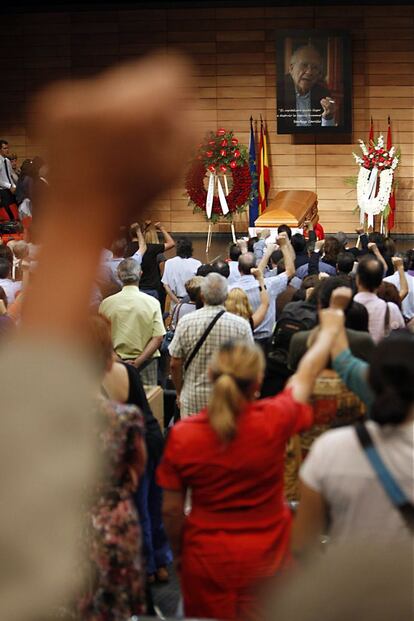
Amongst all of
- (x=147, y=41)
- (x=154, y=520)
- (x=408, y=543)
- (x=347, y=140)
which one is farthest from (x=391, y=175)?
(x=408, y=543)

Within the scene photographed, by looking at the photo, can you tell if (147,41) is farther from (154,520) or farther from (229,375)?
(229,375)

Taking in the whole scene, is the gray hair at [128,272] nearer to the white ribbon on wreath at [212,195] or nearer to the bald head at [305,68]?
the white ribbon on wreath at [212,195]

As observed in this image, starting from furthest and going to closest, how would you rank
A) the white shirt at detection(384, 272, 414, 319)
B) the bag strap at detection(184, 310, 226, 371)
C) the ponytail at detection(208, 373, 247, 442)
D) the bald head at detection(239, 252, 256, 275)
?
the white shirt at detection(384, 272, 414, 319) < the bald head at detection(239, 252, 256, 275) < the bag strap at detection(184, 310, 226, 371) < the ponytail at detection(208, 373, 247, 442)

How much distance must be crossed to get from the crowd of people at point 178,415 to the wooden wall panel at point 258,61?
13109mm

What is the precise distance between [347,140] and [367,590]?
20.9 m

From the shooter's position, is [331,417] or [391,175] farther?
[391,175]

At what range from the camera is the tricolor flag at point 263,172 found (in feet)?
67.6

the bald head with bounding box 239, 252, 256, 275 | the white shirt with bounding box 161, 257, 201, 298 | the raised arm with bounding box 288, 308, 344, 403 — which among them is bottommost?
the white shirt with bounding box 161, 257, 201, 298

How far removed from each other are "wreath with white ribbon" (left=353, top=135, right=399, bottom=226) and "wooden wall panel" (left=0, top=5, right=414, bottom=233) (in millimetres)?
1118

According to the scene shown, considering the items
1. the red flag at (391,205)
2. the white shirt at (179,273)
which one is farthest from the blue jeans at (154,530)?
the red flag at (391,205)

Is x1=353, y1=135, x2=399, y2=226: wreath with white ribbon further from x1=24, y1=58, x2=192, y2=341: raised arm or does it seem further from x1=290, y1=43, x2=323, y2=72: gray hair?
x1=24, y1=58, x2=192, y2=341: raised arm

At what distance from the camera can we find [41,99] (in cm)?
64

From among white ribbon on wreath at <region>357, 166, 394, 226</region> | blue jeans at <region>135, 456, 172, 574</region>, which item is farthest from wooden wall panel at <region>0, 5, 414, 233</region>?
blue jeans at <region>135, 456, 172, 574</region>

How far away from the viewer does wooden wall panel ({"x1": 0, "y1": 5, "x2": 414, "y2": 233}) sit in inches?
813
